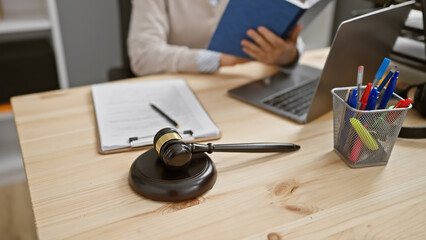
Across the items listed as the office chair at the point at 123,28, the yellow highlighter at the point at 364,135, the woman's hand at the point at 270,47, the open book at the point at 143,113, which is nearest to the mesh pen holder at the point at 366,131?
the yellow highlighter at the point at 364,135

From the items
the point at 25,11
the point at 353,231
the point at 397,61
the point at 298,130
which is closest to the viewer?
the point at 353,231

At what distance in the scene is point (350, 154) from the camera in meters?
0.71

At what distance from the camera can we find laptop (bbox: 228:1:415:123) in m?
0.79

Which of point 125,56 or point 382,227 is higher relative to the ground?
point 382,227

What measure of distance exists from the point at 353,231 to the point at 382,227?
5cm

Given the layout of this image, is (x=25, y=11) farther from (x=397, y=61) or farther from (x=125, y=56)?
(x=397, y=61)

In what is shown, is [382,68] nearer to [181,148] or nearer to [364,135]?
[364,135]

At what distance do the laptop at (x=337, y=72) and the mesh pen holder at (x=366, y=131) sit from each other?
0.34 ft

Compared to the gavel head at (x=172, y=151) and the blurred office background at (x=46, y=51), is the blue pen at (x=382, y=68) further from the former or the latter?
the blurred office background at (x=46, y=51)

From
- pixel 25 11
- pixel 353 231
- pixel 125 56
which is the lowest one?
pixel 125 56

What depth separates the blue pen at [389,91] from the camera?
0.68 metres

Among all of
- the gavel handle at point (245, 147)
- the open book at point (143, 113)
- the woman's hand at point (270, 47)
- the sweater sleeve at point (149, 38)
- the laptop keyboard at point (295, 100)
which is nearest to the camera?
the gavel handle at point (245, 147)

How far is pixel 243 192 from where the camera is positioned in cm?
64

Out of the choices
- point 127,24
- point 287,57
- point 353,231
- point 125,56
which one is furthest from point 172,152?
point 125,56
